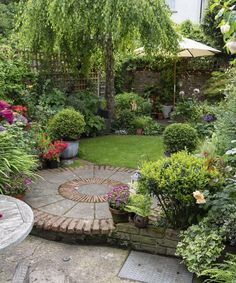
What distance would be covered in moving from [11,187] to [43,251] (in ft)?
3.13

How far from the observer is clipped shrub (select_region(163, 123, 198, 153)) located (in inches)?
216

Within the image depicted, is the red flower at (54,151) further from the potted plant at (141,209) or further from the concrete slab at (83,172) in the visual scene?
the potted plant at (141,209)

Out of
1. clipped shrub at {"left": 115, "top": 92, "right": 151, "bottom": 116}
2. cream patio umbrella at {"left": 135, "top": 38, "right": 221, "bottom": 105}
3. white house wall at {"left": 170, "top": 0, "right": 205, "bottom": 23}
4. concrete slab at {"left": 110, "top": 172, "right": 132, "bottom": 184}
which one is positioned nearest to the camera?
concrete slab at {"left": 110, "top": 172, "right": 132, "bottom": 184}

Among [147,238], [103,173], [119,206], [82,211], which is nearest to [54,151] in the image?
[103,173]

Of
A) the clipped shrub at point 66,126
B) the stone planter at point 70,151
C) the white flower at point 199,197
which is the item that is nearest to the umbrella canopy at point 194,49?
the clipped shrub at point 66,126

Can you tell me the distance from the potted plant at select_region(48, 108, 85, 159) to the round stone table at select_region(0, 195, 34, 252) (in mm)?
3042

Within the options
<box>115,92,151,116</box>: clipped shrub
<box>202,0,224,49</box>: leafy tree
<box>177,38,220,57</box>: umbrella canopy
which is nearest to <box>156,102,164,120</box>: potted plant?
<box>115,92,151,116</box>: clipped shrub

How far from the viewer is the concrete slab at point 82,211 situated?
13.1 ft

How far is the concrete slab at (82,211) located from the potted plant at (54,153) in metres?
1.42

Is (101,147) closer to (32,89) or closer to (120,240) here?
(32,89)

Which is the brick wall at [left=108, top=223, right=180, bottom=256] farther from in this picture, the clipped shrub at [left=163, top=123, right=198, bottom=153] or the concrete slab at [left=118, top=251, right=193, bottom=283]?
the clipped shrub at [left=163, top=123, right=198, bottom=153]

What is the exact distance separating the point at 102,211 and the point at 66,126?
2.21 meters

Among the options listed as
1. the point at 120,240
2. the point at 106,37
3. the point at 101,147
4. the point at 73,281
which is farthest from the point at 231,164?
the point at 106,37

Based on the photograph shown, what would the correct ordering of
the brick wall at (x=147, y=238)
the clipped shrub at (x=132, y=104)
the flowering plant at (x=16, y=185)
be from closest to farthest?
the brick wall at (x=147, y=238) < the flowering plant at (x=16, y=185) < the clipped shrub at (x=132, y=104)
